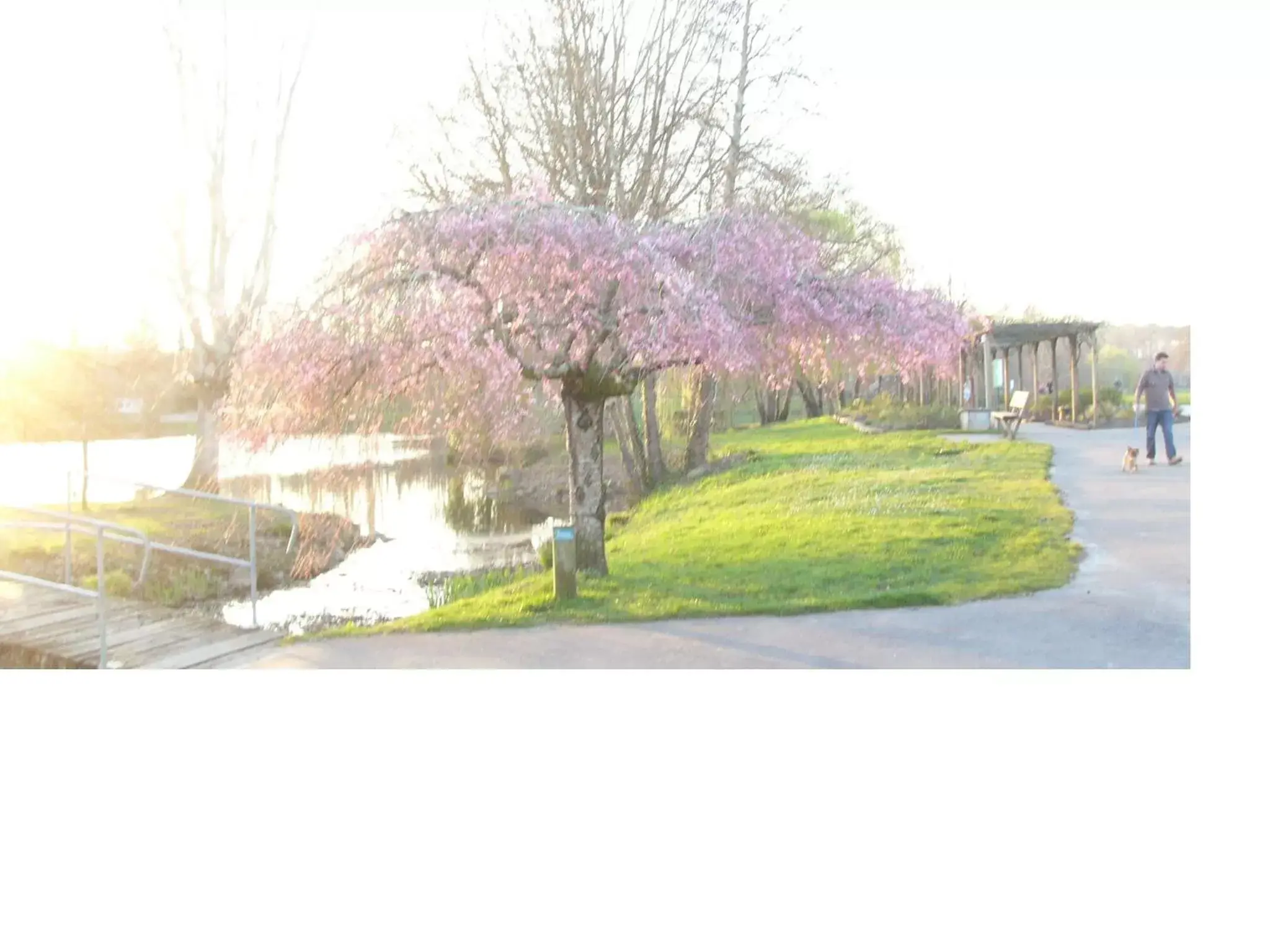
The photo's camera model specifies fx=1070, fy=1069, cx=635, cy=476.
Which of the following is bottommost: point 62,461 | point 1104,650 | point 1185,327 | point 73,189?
point 1104,650

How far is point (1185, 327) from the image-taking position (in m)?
4.81

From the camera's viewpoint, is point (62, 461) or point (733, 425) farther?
point (733, 425)

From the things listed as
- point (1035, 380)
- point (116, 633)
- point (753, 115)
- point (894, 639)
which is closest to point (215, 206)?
point (116, 633)

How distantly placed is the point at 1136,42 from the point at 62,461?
5270 mm

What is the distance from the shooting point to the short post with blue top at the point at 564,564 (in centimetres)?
468

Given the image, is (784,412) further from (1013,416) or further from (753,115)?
(753,115)

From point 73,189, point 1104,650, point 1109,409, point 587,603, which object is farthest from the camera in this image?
point 1109,409

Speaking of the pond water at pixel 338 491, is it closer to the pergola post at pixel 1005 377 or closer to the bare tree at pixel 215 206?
the bare tree at pixel 215 206

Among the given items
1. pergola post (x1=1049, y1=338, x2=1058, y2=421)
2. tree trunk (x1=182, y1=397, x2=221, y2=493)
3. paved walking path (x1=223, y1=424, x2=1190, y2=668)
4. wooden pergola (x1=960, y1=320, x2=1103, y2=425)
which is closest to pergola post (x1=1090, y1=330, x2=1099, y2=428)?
wooden pergola (x1=960, y1=320, x2=1103, y2=425)

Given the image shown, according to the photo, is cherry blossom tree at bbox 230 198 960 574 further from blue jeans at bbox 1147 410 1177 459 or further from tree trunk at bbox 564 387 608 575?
blue jeans at bbox 1147 410 1177 459

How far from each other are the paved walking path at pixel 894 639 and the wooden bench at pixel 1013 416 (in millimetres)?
2181
